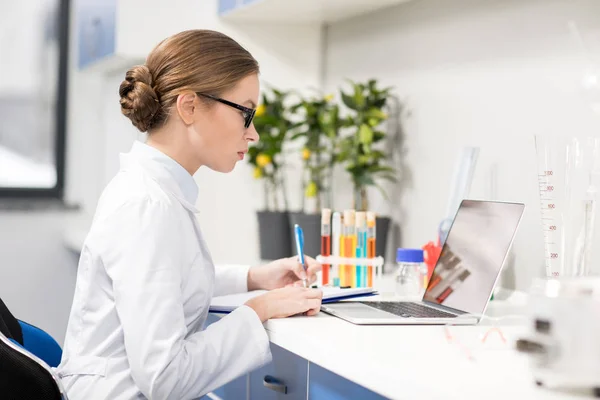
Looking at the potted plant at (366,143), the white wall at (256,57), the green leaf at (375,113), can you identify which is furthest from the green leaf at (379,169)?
the white wall at (256,57)

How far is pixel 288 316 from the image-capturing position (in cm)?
143

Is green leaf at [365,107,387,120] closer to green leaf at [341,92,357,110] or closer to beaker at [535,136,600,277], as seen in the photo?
green leaf at [341,92,357,110]

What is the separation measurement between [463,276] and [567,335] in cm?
69

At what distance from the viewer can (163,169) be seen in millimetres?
1389

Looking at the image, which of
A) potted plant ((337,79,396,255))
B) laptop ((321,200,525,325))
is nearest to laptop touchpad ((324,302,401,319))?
laptop ((321,200,525,325))

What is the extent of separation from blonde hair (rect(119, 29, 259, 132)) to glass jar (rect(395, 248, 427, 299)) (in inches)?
22.9

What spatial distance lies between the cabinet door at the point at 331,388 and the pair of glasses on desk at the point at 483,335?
0.16 m

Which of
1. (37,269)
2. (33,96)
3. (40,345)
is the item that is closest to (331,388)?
(40,345)

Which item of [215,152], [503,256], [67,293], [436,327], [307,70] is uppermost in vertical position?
[307,70]

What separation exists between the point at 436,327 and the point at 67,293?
6.91 feet

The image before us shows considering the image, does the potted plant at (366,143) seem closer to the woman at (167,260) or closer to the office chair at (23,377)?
the woman at (167,260)

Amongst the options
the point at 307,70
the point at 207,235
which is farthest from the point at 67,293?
the point at 307,70

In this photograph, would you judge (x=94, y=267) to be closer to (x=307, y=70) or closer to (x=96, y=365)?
(x=96, y=365)

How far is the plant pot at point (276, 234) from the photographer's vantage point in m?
2.48
